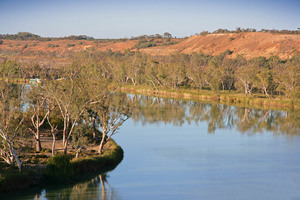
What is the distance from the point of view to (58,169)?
2708 cm

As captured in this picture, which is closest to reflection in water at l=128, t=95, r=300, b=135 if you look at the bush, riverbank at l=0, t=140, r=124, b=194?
riverbank at l=0, t=140, r=124, b=194

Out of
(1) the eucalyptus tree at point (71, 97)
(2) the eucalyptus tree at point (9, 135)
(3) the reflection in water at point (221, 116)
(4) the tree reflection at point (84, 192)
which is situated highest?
(1) the eucalyptus tree at point (71, 97)

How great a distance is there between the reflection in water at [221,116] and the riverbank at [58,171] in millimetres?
20282

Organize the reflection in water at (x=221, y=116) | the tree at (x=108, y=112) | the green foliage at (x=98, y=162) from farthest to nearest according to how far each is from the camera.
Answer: the reflection in water at (x=221, y=116)
the tree at (x=108, y=112)
the green foliage at (x=98, y=162)

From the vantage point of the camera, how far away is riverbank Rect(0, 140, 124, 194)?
24.7 metres

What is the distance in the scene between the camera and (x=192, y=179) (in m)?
29.9

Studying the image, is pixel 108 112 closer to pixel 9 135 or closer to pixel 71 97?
pixel 71 97

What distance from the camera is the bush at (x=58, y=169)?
87.6 feet

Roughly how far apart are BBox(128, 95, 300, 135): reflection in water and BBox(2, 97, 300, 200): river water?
0.14 metres

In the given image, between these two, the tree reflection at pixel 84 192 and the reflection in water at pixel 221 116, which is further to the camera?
the reflection in water at pixel 221 116

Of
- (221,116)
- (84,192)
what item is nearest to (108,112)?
(84,192)

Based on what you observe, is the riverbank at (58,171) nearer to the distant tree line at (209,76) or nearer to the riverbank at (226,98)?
the riverbank at (226,98)

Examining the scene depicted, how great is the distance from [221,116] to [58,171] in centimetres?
3950

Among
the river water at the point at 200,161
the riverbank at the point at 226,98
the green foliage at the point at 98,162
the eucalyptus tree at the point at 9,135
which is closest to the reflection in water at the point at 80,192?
the river water at the point at 200,161
